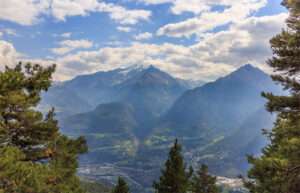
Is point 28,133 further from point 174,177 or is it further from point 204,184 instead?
point 204,184

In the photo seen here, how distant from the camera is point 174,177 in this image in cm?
2156

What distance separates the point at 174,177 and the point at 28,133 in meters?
16.0

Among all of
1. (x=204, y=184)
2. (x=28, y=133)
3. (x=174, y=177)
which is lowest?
(x=204, y=184)

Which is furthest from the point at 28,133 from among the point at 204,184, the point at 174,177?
the point at 204,184

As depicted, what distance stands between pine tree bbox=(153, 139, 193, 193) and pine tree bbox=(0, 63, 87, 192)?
1108 cm

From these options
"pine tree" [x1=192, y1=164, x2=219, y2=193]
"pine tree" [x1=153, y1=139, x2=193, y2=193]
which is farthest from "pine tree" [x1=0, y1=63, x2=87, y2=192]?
"pine tree" [x1=192, y1=164, x2=219, y2=193]

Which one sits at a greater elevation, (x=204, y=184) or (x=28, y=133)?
(x=28, y=133)

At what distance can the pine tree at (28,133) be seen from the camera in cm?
1251

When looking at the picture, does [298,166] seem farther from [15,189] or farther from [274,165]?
[15,189]

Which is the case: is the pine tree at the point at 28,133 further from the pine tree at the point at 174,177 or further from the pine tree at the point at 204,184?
the pine tree at the point at 204,184

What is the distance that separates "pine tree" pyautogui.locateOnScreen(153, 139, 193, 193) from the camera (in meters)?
21.6

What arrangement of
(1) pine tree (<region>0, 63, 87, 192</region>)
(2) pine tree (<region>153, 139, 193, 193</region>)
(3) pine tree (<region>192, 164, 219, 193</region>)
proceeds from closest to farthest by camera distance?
(1) pine tree (<region>0, 63, 87, 192</region>) < (2) pine tree (<region>153, 139, 193, 193</region>) < (3) pine tree (<region>192, 164, 219, 193</region>)

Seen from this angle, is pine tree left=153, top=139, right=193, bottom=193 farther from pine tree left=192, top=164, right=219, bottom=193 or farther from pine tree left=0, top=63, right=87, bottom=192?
pine tree left=0, top=63, right=87, bottom=192

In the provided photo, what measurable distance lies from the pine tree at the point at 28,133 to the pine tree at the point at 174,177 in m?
11.1
